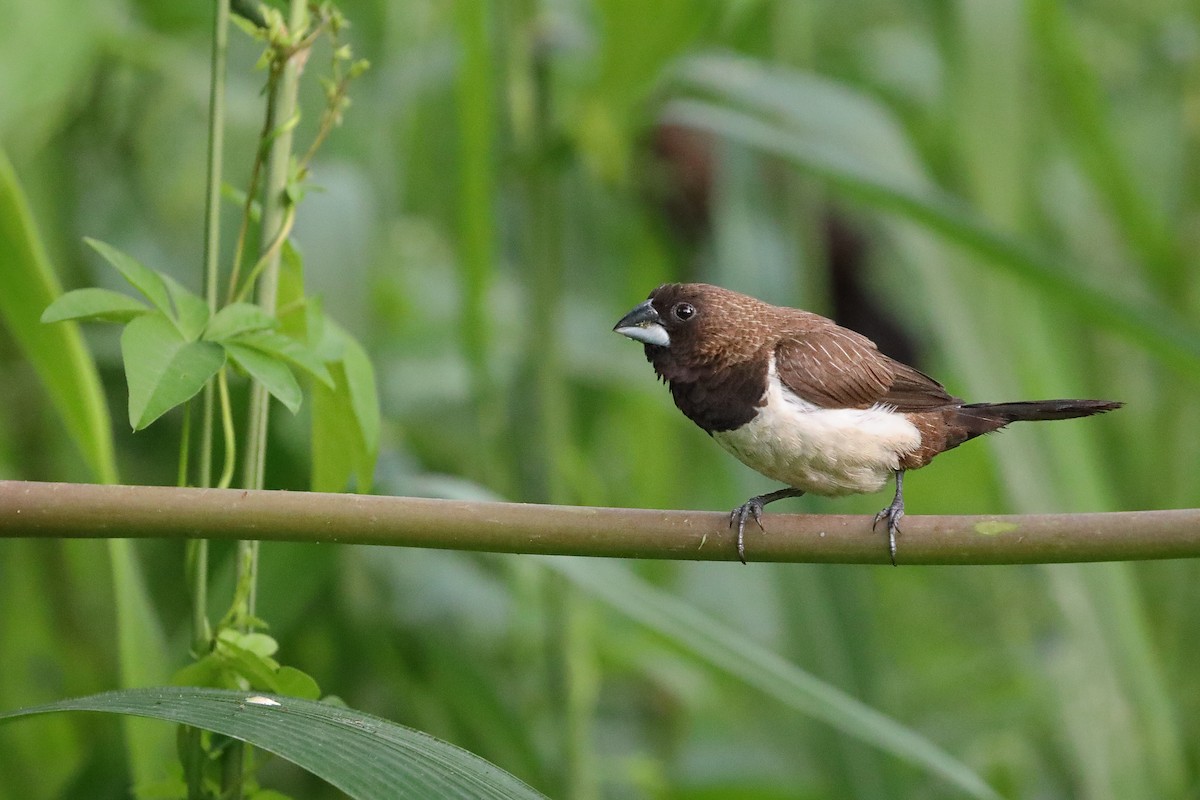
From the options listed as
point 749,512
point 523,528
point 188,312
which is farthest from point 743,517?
point 188,312

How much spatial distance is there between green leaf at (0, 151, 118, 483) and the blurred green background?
0.22m

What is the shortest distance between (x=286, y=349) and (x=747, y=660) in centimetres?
66

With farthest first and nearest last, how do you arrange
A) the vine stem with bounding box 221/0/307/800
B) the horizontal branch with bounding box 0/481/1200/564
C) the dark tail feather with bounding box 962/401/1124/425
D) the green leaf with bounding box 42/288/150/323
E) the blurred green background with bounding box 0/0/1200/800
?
1. the blurred green background with bounding box 0/0/1200/800
2. the dark tail feather with bounding box 962/401/1124/425
3. the vine stem with bounding box 221/0/307/800
4. the green leaf with bounding box 42/288/150/323
5. the horizontal branch with bounding box 0/481/1200/564

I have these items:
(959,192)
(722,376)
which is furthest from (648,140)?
(722,376)

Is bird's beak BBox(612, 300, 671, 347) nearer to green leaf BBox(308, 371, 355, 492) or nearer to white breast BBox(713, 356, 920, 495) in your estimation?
white breast BBox(713, 356, 920, 495)

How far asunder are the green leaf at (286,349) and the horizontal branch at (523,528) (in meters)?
0.16

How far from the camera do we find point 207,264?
1099mm

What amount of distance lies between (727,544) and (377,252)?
1798 mm

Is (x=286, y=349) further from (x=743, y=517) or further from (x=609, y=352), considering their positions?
(x=609, y=352)

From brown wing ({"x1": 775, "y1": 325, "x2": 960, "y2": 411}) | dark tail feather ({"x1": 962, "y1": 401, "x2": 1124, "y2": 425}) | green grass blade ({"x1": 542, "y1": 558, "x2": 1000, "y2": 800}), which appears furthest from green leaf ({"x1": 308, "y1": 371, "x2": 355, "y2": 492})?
dark tail feather ({"x1": 962, "y1": 401, "x2": 1124, "y2": 425})

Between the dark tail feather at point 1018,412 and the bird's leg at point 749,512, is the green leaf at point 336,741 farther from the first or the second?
the dark tail feather at point 1018,412

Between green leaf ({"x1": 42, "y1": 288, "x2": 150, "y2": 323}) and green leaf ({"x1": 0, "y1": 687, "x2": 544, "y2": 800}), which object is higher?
green leaf ({"x1": 42, "y1": 288, "x2": 150, "y2": 323})

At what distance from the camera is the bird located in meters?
1.49

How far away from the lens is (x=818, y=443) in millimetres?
1479
